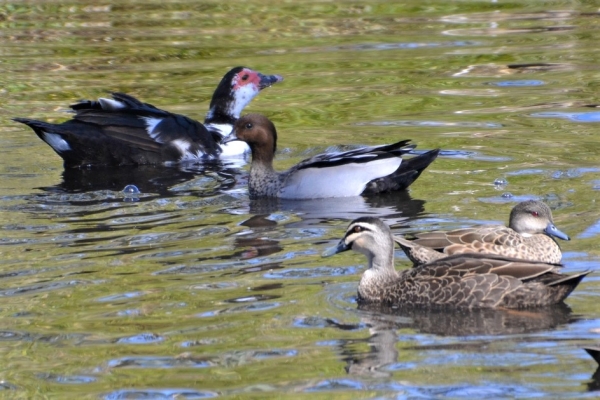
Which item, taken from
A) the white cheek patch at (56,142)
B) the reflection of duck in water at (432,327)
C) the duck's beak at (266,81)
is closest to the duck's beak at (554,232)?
the reflection of duck in water at (432,327)

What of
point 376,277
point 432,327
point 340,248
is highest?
point 340,248

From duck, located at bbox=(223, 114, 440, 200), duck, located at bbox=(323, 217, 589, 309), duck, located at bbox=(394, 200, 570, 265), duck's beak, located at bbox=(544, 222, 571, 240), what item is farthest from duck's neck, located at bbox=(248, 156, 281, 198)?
duck, located at bbox=(323, 217, 589, 309)

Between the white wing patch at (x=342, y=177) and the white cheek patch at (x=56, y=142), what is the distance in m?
3.23

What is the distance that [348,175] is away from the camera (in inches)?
470

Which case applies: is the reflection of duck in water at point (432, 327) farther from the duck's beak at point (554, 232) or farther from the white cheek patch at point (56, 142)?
the white cheek patch at point (56, 142)

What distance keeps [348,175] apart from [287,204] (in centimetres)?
64

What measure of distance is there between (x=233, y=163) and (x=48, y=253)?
16.2 feet

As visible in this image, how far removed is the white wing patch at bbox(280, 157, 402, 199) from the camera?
39.0ft

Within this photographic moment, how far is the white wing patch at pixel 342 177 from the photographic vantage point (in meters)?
11.9

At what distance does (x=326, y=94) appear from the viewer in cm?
1673

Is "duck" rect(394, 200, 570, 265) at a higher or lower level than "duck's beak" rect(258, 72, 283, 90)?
lower

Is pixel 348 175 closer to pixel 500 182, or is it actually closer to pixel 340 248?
pixel 500 182

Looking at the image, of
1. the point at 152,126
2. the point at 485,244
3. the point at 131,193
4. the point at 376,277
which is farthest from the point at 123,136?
the point at 376,277

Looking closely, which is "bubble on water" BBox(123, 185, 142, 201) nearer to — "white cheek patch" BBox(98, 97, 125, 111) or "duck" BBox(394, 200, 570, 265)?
"white cheek patch" BBox(98, 97, 125, 111)
